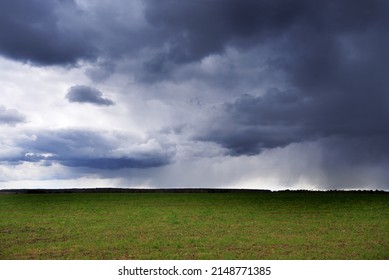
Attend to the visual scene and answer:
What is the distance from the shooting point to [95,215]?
165ft

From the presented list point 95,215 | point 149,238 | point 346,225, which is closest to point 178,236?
point 149,238

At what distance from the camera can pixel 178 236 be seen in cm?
3256

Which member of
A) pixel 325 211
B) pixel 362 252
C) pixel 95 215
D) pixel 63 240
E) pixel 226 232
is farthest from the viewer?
pixel 325 211

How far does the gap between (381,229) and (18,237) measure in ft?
101

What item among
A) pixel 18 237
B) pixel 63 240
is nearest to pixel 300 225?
pixel 63 240

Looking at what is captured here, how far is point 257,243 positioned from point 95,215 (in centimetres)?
2652

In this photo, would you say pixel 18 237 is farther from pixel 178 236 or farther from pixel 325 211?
pixel 325 211

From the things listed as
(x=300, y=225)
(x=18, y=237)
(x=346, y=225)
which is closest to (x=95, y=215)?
(x=18, y=237)

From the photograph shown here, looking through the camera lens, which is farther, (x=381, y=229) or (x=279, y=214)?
(x=279, y=214)

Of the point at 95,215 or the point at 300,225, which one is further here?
the point at 95,215
